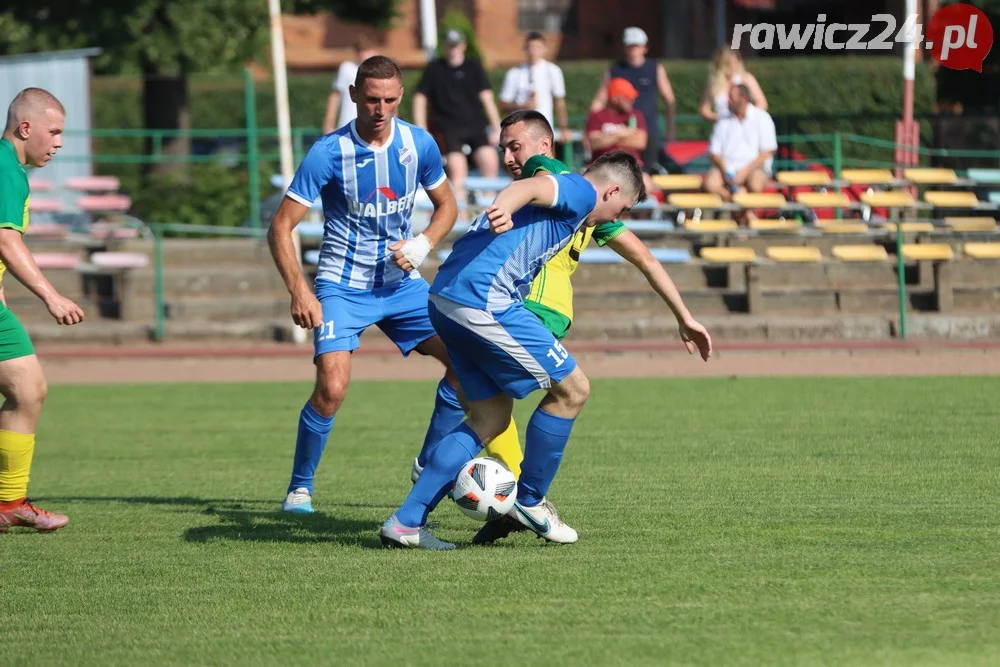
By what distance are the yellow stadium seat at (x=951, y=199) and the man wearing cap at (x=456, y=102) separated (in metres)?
5.71

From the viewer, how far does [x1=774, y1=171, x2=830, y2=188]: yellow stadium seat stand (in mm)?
18500

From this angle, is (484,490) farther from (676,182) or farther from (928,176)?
(928,176)

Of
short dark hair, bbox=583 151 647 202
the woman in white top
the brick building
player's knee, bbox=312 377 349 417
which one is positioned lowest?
player's knee, bbox=312 377 349 417

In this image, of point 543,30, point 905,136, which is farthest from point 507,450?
point 543,30

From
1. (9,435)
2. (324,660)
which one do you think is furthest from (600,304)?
(324,660)

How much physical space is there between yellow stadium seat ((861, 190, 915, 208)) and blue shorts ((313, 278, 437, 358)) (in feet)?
38.6

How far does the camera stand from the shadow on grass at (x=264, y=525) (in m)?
6.51

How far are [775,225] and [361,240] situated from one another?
35.2ft

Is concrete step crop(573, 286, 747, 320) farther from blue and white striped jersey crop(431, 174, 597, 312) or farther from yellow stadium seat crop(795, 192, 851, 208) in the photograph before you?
blue and white striped jersey crop(431, 174, 597, 312)

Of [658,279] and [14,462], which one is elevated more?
[658,279]

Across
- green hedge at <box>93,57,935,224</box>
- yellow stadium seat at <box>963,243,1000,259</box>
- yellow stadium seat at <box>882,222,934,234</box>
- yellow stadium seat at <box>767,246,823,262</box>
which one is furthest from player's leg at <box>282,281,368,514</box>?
green hedge at <box>93,57,935,224</box>

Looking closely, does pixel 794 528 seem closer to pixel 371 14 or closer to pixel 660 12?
pixel 371 14

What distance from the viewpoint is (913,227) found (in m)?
17.6

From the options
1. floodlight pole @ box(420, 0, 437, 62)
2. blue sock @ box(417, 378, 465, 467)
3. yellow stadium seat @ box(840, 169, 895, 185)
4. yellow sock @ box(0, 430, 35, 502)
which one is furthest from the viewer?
floodlight pole @ box(420, 0, 437, 62)
